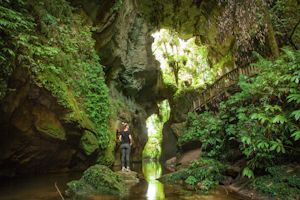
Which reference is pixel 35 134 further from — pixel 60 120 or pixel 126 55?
pixel 126 55

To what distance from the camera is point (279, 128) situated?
13.7 feet

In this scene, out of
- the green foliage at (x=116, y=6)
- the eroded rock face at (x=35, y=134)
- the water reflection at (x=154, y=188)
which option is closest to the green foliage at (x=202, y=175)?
the water reflection at (x=154, y=188)

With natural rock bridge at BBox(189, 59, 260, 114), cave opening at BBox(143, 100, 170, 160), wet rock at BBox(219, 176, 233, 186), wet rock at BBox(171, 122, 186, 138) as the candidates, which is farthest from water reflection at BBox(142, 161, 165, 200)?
cave opening at BBox(143, 100, 170, 160)

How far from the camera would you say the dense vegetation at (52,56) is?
4.25 meters

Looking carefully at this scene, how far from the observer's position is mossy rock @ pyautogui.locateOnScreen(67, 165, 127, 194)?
13.3 ft

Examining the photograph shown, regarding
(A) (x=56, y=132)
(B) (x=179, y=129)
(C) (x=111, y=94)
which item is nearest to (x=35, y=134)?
(A) (x=56, y=132)

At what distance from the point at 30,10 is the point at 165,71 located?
1838 centimetres

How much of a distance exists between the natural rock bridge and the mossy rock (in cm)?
664

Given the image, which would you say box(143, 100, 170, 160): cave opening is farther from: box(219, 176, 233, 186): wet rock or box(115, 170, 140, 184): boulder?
box(219, 176, 233, 186): wet rock

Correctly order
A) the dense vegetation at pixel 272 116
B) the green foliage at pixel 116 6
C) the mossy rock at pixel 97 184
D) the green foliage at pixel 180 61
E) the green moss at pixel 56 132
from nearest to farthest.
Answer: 1. the dense vegetation at pixel 272 116
2. the mossy rock at pixel 97 184
3. the green moss at pixel 56 132
4. the green foliage at pixel 116 6
5. the green foliage at pixel 180 61

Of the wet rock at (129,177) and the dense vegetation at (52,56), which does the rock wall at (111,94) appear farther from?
the wet rock at (129,177)

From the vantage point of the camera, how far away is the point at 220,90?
12.0 metres

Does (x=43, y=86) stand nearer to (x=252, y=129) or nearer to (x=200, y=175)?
(x=200, y=175)

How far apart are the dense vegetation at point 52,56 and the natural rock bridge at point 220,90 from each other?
5874 millimetres
